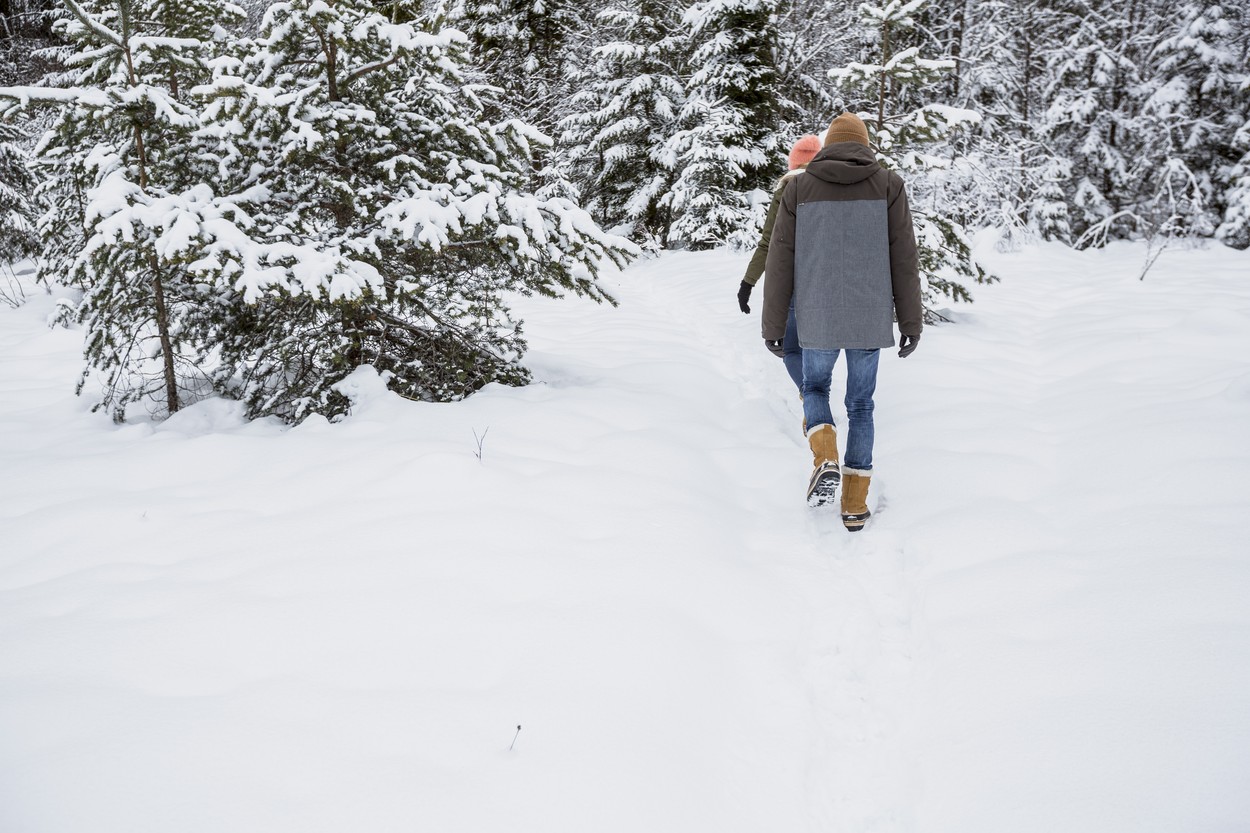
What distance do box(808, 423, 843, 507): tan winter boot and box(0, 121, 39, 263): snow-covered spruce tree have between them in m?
11.2

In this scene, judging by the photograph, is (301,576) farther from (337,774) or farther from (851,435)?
(851,435)

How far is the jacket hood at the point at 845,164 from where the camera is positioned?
11.8 ft

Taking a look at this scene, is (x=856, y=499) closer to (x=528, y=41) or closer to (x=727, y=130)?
(x=727, y=130)

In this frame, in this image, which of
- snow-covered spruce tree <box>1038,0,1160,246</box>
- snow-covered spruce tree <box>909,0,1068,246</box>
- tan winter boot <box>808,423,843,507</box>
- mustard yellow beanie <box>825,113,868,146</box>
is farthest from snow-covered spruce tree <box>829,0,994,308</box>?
snow-covered spruce tree <box>1038,0,1160,246</box>

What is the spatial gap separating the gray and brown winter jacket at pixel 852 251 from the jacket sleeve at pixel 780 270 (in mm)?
14

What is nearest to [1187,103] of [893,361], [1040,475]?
[893,361]

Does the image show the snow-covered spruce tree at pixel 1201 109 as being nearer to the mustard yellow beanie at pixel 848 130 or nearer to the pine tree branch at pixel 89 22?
the mustard yellow beanie at pixel 848 130

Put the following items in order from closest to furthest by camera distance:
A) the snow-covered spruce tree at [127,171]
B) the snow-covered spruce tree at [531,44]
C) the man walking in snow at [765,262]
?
the snow-covered spruce tree at [127,171], the man walking in snow at [765,262], the snow-covered spruce tree at [531,44]

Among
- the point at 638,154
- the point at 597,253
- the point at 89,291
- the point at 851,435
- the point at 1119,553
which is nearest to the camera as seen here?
the point at 1119,553

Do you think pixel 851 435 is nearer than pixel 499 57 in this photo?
Yes

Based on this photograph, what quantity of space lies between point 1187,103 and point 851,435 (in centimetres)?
1930

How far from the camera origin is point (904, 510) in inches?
155

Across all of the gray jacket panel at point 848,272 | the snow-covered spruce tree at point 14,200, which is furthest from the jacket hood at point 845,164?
the snow-covered spruce tree at point 14,200

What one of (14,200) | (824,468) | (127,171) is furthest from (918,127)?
(14,200)
